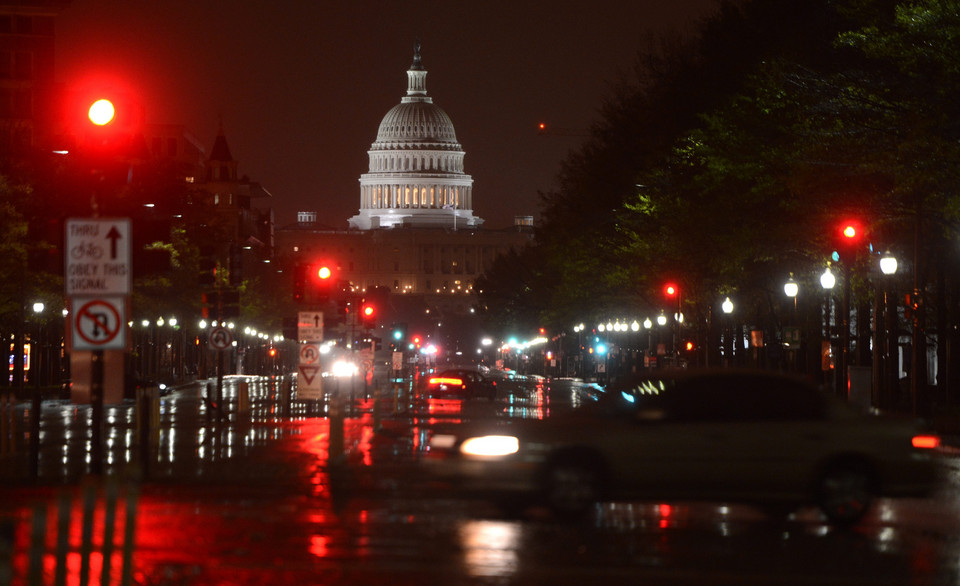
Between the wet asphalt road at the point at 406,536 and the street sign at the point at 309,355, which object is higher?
the street sign at the point at 309,355

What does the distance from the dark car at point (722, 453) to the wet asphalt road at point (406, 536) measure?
38 cm

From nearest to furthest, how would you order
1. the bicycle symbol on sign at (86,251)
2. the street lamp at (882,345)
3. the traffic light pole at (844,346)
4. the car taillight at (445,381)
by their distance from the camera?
the bicycle symbol on sign at (86,251) → the street lamp at (882,345) → the traffic light pole at (844,346) → the car taillight at (445,381)

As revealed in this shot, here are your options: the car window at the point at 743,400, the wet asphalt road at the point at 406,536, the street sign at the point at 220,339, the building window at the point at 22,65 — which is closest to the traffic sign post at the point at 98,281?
the wet asphalt road at the point at 406,536

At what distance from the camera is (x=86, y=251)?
18.9 m

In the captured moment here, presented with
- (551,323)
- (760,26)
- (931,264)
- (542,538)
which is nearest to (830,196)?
(931,264)

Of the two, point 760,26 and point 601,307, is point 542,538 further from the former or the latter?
point 601,307

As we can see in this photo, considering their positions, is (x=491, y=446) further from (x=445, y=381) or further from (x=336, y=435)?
(x=445, y=381)

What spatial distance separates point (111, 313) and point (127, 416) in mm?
28050

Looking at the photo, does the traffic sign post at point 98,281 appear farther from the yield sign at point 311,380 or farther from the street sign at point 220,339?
the street sign at point 220,339

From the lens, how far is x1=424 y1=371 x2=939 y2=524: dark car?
16203mm

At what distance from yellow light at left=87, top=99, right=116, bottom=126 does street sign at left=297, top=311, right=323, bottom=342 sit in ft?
68.9

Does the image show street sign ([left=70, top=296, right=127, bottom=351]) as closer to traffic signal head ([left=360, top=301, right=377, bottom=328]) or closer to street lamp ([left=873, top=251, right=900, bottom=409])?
street lamp ([left=873, top=251, right=900, bottom=409])

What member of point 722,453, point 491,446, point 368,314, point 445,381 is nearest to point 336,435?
point 491,446

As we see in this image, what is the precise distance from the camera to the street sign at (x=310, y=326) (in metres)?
39.1
